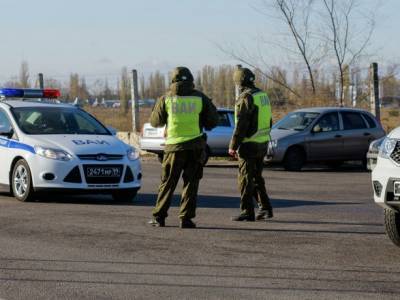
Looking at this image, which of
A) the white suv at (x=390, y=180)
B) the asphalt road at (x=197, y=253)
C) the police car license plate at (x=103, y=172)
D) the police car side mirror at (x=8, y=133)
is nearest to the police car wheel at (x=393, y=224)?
the white suv at (x=390, y=180)

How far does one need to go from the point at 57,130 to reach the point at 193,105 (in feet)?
12.6

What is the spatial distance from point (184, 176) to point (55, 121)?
4007 millimetres

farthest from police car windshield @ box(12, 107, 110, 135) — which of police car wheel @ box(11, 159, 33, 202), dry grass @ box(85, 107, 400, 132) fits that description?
dry grass @ box(85, 107, 400, 132)

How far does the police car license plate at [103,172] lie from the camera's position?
1411 centimetres

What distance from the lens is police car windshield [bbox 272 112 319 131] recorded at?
23.2 metres

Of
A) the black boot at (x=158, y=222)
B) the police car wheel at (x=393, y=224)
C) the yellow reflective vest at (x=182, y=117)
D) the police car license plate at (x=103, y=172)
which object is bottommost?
the black boot at (x=158, y=222)

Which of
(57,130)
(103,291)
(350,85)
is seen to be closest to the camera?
(103,291)

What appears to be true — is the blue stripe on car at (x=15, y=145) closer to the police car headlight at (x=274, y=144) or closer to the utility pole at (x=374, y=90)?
the police car headlight at (x=274, y=144)

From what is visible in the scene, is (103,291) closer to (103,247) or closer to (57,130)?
(103,247)

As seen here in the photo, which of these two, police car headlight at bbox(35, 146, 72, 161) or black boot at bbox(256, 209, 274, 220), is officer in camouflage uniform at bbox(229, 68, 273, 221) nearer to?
black boot at bbox(256, 209, 274, 220)

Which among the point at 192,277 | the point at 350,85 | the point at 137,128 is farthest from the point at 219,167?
the point at 192,277

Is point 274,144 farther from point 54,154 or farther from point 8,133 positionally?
point 54,154

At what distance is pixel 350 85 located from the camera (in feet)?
103

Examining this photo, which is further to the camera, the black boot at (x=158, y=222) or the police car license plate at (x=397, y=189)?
the black boot at (x=158, y=222)
